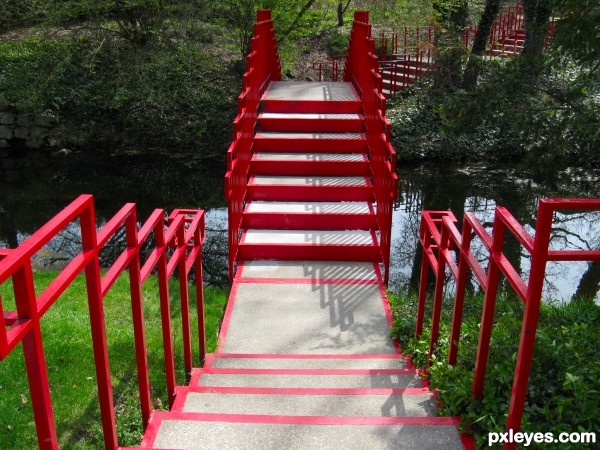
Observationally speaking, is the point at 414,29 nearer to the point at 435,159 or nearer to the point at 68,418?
the point at 435,159

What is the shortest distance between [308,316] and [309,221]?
1.78m

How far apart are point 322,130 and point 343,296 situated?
10.8ft

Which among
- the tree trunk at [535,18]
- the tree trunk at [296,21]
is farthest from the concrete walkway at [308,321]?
the tree trunk at [296,21]

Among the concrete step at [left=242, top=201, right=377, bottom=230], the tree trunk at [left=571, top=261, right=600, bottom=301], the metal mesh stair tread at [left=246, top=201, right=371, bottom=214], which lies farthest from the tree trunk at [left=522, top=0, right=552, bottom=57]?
the concrete step at [left=242, top=201, right=377, bottom=230]

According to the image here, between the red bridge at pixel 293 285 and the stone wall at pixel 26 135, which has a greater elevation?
the red bridge at pixel 293 285

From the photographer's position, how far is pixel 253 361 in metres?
4.73

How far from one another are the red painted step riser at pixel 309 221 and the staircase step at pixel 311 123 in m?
1.89

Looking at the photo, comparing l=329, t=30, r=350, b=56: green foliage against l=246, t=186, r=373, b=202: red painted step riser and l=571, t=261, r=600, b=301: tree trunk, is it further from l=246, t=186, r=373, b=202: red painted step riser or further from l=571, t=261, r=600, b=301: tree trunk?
l=246, t=186, r=373, b=202: red painted step riser

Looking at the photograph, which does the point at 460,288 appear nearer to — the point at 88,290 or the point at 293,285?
the point at 88,290

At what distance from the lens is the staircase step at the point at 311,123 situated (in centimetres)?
859

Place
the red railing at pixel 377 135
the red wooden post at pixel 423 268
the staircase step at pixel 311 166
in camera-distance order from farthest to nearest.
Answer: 1. the staircase step at pixel 311 166
2. the red railing at pixel 377 135
3. the red wooden post at pixel 423 268

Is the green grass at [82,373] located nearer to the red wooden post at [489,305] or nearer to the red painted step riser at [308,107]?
the red wooden post at [489,305]

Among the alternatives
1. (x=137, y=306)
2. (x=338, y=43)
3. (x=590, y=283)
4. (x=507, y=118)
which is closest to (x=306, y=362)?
(x=137, y=306)

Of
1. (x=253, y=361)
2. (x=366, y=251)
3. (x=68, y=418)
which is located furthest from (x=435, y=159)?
(x=68, y=418)
